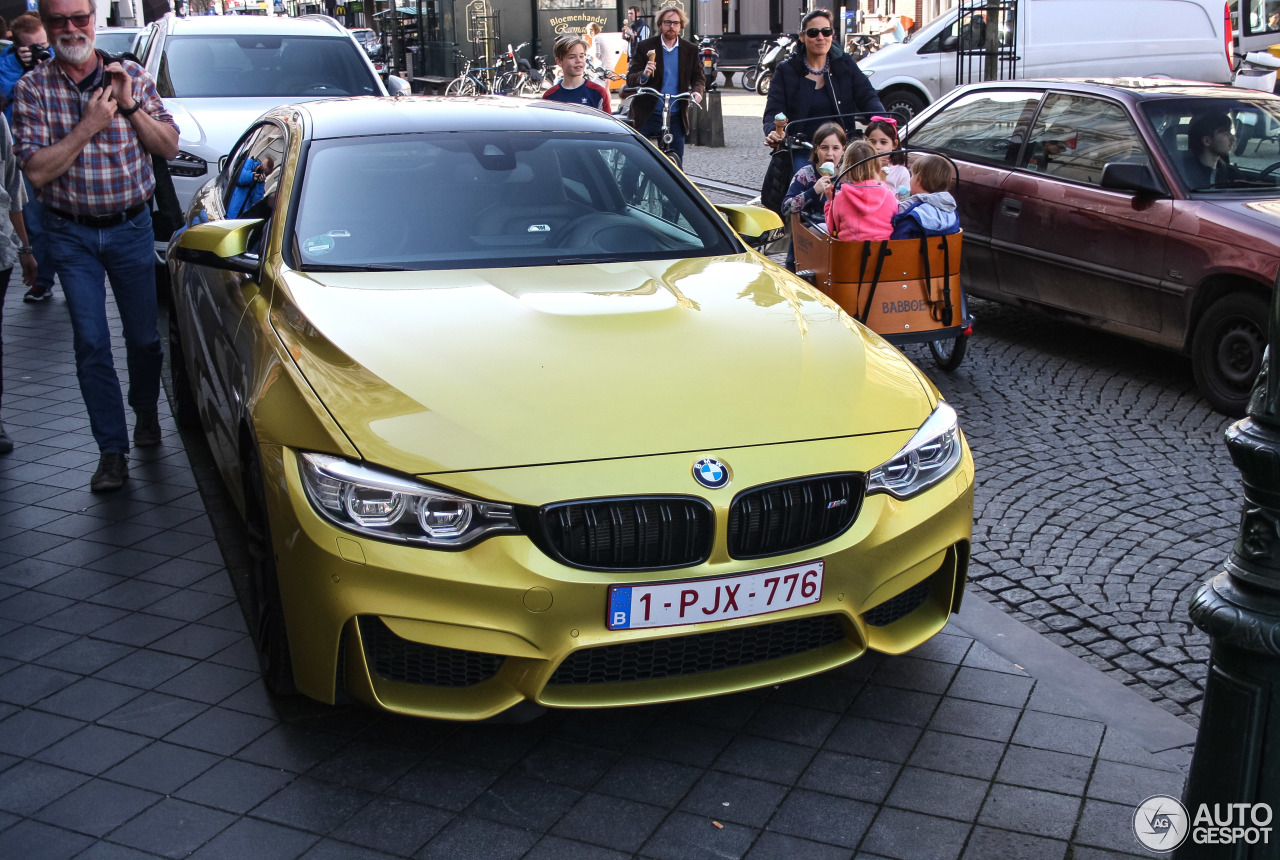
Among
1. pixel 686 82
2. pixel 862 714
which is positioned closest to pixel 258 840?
pixel 862 714

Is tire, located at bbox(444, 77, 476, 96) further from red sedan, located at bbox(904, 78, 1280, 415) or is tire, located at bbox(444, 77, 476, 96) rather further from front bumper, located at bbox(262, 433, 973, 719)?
front bumper, located at bbox(262, 433, 973, 719)

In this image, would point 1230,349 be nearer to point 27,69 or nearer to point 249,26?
point 27,69

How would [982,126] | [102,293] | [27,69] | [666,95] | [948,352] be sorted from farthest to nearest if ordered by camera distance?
[666,95]
[27,69]
[982,126]
[948,352]
[102,293]

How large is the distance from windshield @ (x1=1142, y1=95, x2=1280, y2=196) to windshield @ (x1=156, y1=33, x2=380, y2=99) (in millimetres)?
5815

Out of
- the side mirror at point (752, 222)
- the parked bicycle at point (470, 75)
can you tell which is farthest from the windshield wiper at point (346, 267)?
the parked bicycle at point (470, 75)

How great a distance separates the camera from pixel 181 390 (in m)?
5.92

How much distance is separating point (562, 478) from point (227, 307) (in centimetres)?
184

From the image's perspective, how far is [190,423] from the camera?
6.01 metres

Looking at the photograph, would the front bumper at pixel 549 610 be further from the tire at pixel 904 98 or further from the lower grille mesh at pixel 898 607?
the tire at pixel 904 98

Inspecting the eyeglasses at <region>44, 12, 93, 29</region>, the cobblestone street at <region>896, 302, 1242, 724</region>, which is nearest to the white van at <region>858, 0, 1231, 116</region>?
the cobblestone street at <region>896, 302, 1242, 724</region>

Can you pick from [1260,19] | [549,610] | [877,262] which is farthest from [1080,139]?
[1260,19]

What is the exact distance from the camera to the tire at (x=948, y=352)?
6.74 metres

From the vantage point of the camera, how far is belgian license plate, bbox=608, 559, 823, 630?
290 centimetres

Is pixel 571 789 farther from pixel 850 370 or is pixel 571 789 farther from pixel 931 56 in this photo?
pixel 931 56
